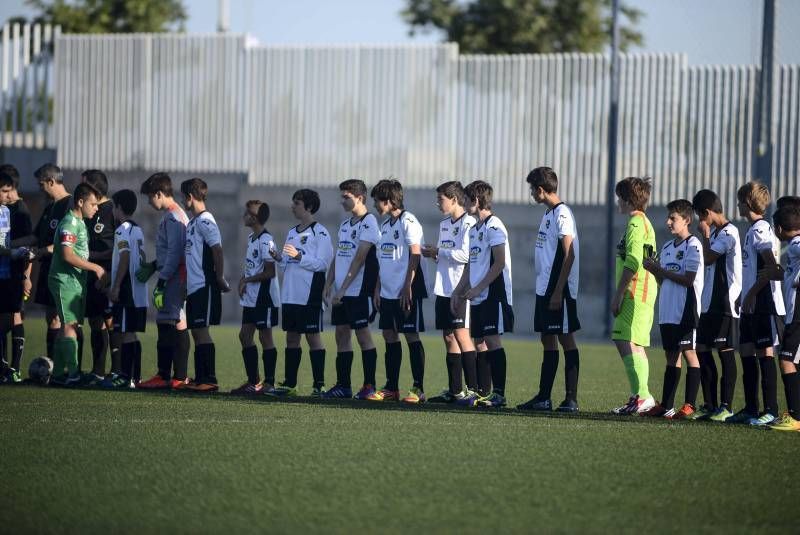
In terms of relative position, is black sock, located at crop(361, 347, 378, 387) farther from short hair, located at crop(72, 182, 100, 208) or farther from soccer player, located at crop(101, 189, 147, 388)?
short hair, located at crop(72, 182, 100, 208)

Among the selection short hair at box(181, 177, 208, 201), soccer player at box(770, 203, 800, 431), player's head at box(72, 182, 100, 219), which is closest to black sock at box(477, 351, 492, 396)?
soccer player at box(770, 203, 800, 431)

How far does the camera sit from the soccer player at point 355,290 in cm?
1068

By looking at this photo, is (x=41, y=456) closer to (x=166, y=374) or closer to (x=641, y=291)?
(x=166, y=374)

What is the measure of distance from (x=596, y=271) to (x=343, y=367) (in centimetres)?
1143

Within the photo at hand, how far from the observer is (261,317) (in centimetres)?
1101

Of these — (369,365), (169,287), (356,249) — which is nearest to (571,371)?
(369,365)

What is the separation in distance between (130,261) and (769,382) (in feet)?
19.7

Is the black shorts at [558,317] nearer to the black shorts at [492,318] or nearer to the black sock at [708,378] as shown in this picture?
the black shorts at [492,318]

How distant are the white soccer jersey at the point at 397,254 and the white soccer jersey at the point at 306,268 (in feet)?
1.98

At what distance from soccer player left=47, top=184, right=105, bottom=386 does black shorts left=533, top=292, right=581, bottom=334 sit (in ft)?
13.7

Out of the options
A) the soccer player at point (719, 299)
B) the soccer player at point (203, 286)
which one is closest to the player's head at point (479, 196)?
the soccer player at point (719, 299)

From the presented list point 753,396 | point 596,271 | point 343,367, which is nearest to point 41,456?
point 343,367

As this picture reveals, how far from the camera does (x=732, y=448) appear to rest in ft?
25.4

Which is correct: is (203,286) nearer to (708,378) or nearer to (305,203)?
(305,203)
